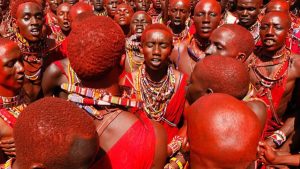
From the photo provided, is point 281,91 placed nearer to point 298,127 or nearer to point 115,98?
point 298,127

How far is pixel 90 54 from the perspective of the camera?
1.95 meters

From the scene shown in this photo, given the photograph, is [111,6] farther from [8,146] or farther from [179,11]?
[8,146]

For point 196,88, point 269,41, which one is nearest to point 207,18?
point 269,41

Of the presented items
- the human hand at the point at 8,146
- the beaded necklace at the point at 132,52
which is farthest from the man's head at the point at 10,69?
the beaded necklace at the point at 132,52

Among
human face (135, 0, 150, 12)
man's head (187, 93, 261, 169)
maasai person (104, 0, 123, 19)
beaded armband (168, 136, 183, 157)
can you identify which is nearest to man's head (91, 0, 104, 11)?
maasai person (104, 0, 123, 19)

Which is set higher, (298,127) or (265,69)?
(265,69)

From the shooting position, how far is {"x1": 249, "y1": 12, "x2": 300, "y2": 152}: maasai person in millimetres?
4527

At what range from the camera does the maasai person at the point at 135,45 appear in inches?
229

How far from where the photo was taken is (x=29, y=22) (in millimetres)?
4750

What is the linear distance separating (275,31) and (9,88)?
3271 millimetres

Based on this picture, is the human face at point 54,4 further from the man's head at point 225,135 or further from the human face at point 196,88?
the man's head at point 225,135

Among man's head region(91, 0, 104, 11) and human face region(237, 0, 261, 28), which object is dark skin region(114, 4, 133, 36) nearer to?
human face region(237, 0, 261, 28)

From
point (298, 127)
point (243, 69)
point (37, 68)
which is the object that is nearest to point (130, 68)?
point (37, 68)

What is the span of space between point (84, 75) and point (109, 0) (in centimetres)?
690
